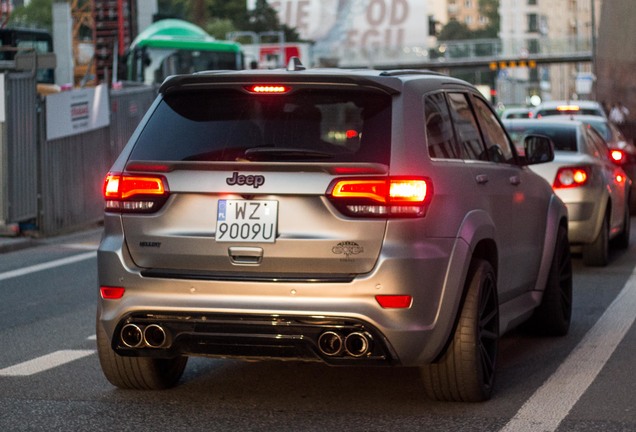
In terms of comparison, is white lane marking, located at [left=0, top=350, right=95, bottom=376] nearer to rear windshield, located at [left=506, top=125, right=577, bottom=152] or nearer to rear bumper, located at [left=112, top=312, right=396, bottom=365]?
rear bumper, located at [left=112, top=312, right=396, bottom=365]

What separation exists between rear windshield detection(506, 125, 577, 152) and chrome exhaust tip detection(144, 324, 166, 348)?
8.22m

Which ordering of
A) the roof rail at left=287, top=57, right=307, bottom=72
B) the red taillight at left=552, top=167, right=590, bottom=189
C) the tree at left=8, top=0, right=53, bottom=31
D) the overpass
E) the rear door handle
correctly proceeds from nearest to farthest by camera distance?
the roof rail at left=287, top=57, right=307, bottom=72, the rear door handle, the red taillight at left=552, top=167, right=590, bottom=189, the overpass, the tree at left=8, top=0, right=53, bottom=31

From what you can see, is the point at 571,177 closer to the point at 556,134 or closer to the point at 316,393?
the point at 556,134

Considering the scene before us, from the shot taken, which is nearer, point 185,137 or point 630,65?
point 185,137

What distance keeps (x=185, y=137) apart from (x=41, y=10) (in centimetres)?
14300

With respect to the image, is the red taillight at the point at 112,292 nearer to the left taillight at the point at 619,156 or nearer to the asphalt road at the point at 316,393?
the asphalt road at the point at 316,393

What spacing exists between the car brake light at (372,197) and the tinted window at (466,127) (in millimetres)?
998

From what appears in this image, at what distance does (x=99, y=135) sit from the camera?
851 inches

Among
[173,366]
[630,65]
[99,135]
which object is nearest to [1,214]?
[99,135]

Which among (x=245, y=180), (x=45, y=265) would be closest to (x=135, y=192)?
(x=245, y=180)

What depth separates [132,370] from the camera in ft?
24.7

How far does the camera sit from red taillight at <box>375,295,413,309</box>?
6.61 meters

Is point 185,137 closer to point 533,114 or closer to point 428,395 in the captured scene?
point 428,395

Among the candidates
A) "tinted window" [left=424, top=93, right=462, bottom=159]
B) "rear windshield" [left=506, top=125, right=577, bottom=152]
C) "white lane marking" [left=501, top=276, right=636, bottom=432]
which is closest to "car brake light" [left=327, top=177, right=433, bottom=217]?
"tinted window" [left=424, top=93, right=462, bottom=159]
